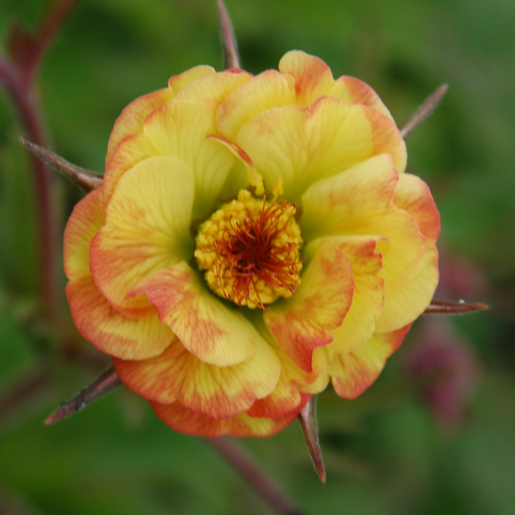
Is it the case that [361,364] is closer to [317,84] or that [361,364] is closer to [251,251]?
[251,251]

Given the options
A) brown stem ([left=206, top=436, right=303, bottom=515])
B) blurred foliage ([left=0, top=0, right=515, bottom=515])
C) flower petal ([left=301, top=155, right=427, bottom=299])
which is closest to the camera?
flower petal ([left=301, top=155, right=427, bottom=299])

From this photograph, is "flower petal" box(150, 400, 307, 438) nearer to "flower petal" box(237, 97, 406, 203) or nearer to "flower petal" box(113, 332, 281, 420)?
"flower petal" box(113, 332, 281, 420)

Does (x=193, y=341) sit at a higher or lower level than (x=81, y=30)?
lower

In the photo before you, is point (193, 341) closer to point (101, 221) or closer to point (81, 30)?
point (101, 221)

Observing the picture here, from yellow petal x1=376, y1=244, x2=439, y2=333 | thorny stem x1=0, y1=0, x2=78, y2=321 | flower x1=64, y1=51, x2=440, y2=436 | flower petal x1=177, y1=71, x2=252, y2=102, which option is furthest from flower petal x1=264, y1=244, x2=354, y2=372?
thorny stem x1=0, y1=0, x2=78, y2=321

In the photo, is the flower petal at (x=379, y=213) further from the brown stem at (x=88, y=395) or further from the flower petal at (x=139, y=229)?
the brown stem at (x=88, y=395)

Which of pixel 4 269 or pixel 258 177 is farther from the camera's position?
pixel 4 269

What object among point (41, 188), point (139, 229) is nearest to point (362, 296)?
point (139, 229)

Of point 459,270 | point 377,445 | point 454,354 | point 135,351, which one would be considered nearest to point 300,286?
point 135,351
